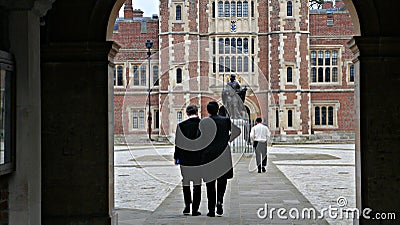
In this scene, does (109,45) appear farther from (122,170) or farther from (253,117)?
(253,117)

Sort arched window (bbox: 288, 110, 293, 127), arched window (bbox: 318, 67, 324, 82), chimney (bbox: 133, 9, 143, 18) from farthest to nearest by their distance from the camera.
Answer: chimney (bbox: 133, 9, 143, 18)
arched window (bbox: 318, 67, 324, 82)
arched window (bbox: 288, 110, 293, 127)

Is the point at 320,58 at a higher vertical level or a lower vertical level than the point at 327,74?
higher

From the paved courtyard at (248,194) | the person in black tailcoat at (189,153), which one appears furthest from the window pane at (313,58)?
the person in black tailcoat at (189,153)

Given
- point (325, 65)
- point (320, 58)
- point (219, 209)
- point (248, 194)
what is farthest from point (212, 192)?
point (325, 65)

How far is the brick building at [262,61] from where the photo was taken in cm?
3628

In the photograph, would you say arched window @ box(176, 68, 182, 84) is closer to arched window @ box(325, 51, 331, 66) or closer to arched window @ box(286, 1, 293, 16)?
arched window @ box(286, 1, 293, 16)

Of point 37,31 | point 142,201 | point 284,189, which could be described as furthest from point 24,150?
point 284,189

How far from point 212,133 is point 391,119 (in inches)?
85.0

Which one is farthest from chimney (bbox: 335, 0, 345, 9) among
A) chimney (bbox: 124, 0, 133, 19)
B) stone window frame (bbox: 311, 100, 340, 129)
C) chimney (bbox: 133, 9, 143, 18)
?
Answer: chimney (bbox: 124, 0, 133, 19)

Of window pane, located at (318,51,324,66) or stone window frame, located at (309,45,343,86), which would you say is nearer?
stone window frame, located at (309,45,343,86)

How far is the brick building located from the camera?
1428 inches

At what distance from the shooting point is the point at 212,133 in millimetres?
7398

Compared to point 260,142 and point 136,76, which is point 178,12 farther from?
point 260,142

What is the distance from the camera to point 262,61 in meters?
37.0
